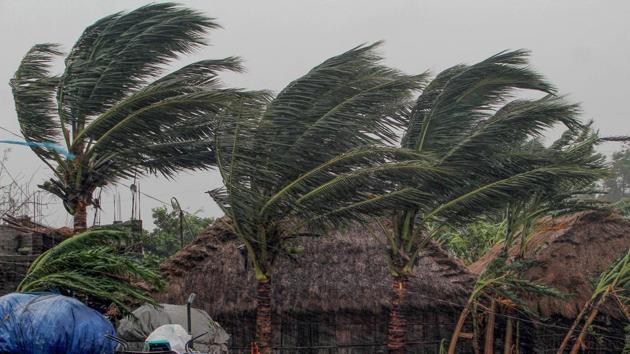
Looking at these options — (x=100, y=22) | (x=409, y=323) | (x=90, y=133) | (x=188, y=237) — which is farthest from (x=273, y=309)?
(x=188, y=237)

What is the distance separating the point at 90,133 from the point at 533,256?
819 cm

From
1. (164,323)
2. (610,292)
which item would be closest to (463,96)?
(610,292)

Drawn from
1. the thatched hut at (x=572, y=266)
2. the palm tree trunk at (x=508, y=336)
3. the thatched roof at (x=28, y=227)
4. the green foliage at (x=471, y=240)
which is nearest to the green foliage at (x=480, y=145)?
the thatched hut at (x=572, y=266)

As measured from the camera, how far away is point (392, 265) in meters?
13.4

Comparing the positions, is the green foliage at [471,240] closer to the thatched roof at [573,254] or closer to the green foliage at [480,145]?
the thatched roof at [573,254]

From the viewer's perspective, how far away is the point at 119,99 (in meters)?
12.4

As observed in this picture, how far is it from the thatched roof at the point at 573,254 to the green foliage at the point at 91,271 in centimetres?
740

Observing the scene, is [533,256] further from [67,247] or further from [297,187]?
[67,247]

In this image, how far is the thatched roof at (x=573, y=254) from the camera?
1524 cm

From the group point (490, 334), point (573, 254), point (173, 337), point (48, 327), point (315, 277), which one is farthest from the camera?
point (573, 254)

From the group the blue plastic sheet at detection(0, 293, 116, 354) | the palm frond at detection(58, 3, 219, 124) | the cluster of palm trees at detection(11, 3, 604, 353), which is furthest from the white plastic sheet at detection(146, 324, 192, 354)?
the palm frond at detection(58, 3, 219, 124)

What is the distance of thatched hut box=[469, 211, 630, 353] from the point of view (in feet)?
50.0

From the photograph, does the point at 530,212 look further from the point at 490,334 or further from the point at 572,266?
the point at 490,334

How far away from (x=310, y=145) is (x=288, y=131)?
39cm
